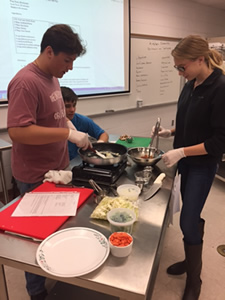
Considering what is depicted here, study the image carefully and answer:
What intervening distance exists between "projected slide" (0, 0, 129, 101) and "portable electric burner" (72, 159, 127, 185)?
162 cm

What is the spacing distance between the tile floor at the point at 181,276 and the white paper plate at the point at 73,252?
0.73 meters

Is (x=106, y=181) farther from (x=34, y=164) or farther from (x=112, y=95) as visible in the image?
(x=112, y=95)

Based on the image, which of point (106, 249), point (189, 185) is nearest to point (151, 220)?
point (106, 249)

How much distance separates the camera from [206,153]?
1268mm

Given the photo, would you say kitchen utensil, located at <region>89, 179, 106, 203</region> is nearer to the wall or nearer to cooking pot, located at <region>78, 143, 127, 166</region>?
cooking pot, located at <region>78, 143, 127, 166</region>

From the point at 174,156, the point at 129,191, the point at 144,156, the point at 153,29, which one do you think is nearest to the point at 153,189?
the point at 129,191

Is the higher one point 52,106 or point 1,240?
point 52,106

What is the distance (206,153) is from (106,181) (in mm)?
570

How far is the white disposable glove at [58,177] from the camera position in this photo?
1.26 metres

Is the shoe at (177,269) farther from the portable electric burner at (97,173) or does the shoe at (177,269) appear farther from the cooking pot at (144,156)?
the portable electric burner at (97,173)

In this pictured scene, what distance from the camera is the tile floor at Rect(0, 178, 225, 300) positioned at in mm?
1557

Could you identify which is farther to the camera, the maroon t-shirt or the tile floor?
the tile floor

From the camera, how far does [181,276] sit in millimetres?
1700

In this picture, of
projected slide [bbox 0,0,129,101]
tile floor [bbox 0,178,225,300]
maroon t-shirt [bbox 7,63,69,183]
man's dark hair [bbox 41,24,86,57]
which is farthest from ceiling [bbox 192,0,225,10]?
maroon t-shirt [bbox 7,63,69,183]
